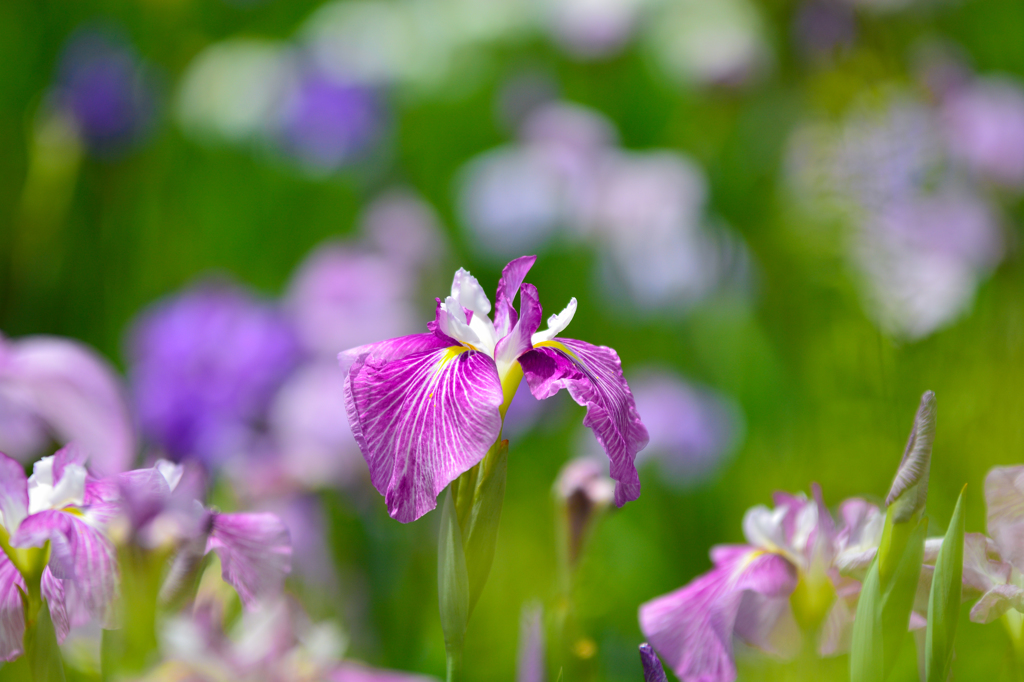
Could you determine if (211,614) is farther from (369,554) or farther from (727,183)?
(727,183)

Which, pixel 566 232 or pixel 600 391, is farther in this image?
pixel 566 232

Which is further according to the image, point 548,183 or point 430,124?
point 430,124

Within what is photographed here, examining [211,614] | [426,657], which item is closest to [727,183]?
[426,657]

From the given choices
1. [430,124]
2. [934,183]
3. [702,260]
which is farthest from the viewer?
[430,124]

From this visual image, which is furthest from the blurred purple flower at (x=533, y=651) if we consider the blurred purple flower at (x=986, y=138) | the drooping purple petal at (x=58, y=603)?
the blurred purple flower at (x=986, y=138)

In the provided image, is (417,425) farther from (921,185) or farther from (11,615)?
(921,185)

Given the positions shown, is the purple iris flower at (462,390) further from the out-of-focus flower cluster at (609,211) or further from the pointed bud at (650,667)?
the out-of-focus flower cluster at (609,211)

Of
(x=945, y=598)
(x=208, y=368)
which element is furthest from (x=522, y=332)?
(x=208, y=368)
